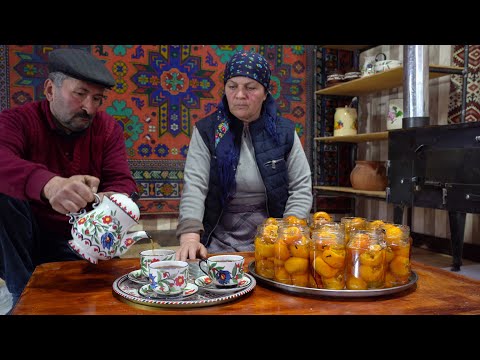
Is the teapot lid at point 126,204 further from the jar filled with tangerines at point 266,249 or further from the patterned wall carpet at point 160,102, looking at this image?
the patterned wall carpet at point 160,102

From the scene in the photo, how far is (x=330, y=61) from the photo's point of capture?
4.38 metres

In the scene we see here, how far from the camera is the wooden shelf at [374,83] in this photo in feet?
10.7

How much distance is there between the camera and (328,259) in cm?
91

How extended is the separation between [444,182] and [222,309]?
2.16m

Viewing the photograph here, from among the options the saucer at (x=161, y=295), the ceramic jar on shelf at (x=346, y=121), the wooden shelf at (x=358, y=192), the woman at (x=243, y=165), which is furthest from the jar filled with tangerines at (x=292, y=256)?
the ceramic jar on shelf at (x=346, y=121)

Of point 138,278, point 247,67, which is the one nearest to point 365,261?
point 138,278

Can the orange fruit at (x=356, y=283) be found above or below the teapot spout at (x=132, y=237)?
below

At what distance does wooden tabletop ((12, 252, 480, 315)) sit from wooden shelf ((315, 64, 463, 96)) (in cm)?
256

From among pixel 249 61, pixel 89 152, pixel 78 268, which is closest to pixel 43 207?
pixel 89 152

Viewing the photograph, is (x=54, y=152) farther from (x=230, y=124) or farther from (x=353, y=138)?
(x=353, y=138)

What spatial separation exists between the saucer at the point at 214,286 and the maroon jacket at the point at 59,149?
0.80 m

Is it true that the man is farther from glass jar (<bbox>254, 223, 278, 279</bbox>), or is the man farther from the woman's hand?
glass jar (<bbox>254, 223, 278, 279</bbox>)

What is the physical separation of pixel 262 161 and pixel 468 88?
2.19m

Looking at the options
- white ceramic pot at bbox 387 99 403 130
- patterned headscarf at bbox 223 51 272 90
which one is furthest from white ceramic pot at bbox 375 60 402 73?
patterned headscarf at bbox 223 51 272 90
